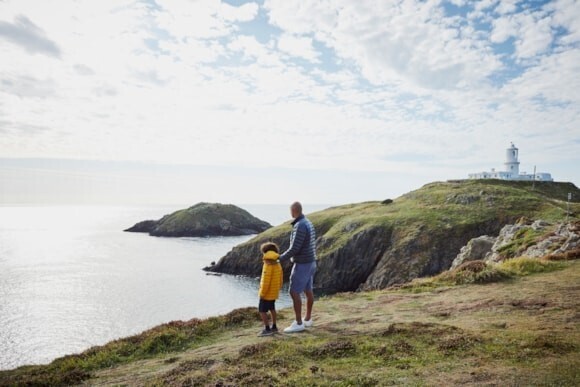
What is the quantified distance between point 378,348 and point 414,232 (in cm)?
6840

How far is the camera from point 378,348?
11.0 meters

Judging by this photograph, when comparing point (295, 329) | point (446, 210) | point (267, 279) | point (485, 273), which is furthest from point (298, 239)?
point (446, 210)

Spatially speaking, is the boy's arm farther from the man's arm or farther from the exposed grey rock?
the exposed grey rock

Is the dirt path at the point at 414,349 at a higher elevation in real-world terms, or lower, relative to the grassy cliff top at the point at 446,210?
lower

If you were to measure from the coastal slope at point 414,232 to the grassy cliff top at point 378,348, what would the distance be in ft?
173

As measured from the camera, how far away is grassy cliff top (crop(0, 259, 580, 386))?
905 centimetres

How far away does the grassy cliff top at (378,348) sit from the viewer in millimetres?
9047

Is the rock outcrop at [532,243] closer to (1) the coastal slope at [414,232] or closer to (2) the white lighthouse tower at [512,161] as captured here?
(1) the coastal slope at [414,232]

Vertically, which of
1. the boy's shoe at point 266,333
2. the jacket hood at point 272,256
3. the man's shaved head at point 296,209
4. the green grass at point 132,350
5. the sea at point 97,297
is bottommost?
the sea at point 97,297

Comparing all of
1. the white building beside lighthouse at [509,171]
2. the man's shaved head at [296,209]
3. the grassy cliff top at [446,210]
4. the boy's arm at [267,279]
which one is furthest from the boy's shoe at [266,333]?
the white building beside lighthouse at [509,171]

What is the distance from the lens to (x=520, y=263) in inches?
867

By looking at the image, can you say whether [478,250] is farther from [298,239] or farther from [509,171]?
[509,171]

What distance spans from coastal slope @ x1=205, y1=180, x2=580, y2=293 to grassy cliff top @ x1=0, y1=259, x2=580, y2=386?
52595 millimetres

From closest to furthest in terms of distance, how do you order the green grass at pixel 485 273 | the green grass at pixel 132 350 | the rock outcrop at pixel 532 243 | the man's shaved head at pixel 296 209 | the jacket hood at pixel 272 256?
1. the green grass at pixel 132 350
2. the jacket hood at pixel 272 256
3. the man's shaved head at pixel 296 209
4. the green grass at pixel 485 273
5. the rock outcrop at pixel 532 243
